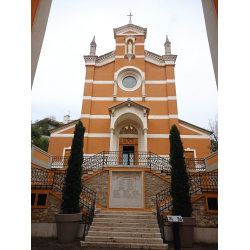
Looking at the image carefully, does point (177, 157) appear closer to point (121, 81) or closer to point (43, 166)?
point (43, 166)

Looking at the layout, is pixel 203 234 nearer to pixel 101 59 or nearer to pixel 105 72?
pixel 105 72

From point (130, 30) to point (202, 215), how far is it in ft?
59.2

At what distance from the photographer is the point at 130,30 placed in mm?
18750

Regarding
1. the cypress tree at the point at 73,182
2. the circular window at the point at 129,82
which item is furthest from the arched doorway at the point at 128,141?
the cypress tree at the point at 73,182

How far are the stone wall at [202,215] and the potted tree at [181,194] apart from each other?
0.80 m

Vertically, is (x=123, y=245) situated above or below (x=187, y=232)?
below

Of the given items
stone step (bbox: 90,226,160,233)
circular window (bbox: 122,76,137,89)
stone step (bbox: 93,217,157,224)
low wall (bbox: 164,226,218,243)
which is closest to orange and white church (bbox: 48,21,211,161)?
circular window (bbox: 122,76,137,89)

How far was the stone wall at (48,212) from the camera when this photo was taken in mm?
7418

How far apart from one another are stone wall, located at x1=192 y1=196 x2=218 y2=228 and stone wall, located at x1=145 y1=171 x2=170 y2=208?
6.90 feet

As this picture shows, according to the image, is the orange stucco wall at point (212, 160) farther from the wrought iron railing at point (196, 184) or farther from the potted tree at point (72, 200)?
the potted tree at point (72, 200)

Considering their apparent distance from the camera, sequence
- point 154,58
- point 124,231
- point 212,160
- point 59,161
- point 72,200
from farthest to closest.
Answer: point 154,58 → point 59,161 → point 212,160 → point 72,200 → point 124,231

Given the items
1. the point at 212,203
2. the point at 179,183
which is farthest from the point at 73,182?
the point at 212,203

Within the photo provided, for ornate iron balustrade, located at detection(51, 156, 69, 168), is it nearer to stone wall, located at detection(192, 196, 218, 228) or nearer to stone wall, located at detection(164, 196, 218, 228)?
stone wall, located at detection(164, 196, 218, 228)
